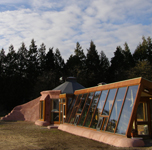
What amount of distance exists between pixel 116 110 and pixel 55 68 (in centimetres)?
3092

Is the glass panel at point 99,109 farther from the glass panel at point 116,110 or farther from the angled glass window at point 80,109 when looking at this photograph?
the angled glass window at point 80,109

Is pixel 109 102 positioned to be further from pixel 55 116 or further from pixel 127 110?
pixel 55 116

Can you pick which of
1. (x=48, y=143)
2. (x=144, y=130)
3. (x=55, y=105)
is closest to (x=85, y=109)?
(x=144, y=130)

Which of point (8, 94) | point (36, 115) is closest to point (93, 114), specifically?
point (36, 115)

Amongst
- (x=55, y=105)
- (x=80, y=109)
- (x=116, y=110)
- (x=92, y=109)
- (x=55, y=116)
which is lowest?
(x=55, y=116)

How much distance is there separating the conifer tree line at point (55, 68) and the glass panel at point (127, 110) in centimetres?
2515

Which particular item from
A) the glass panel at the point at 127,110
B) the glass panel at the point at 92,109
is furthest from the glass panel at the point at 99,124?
the glass panel at the point at 127,110

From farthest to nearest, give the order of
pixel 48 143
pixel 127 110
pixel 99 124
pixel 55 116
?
pixel 55 116
pixel 99 124
pixel 48 143
pixel 127 110

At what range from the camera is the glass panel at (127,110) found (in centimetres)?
778

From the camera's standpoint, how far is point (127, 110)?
26.1ft

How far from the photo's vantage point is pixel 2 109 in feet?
113

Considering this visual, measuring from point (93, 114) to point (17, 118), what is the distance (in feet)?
47.4

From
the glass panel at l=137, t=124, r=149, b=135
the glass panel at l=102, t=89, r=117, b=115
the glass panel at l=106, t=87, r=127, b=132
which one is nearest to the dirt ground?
the glass panel at l=106, t=87, r=127, b=132

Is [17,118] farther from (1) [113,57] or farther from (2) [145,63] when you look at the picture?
(1) [113,57]
